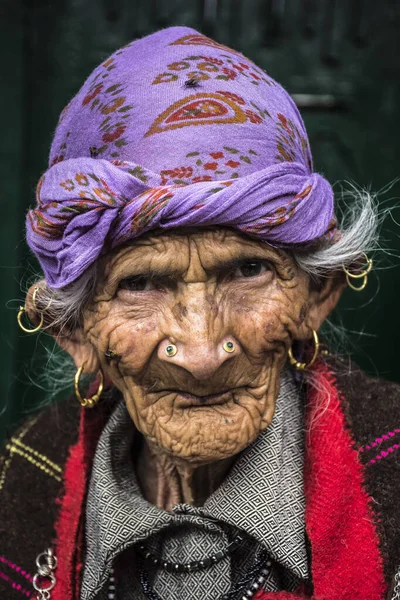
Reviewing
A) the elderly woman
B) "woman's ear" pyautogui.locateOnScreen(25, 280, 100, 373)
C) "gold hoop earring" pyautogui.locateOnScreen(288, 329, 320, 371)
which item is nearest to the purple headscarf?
the elderly woman

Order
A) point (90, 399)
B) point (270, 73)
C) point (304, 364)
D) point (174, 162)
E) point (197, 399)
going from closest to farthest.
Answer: point (174, 162), point (197, 399), point (304, 364), point (90, 399), point (270, 73)

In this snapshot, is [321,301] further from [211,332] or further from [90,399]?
[90,399]

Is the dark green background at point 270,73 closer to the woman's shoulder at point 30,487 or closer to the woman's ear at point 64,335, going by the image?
the woman's shoulder at point 30,487

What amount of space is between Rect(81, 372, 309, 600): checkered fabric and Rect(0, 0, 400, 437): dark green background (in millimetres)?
1589

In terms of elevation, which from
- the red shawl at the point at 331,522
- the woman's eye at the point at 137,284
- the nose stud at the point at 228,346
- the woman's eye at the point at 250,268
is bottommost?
the red shawl at the point at 331,522

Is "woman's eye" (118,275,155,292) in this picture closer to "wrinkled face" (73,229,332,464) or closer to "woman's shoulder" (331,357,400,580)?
"wrinkled face" (73,229,332,464)

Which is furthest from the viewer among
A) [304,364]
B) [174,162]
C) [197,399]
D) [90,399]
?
[90,399]

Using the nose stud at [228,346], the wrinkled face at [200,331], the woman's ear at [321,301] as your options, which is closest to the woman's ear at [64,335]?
the wrinkled face at [200,331]

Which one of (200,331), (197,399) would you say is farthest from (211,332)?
(197,399)

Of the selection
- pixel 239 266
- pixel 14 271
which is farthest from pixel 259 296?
pixel 14 271

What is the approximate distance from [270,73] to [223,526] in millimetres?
2338

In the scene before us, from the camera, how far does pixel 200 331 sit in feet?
6.61

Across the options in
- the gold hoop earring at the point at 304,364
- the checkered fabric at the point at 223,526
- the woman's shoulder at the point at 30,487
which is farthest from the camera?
the woman's shoulder at the point at 30,487

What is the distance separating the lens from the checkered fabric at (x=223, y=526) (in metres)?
2.19
